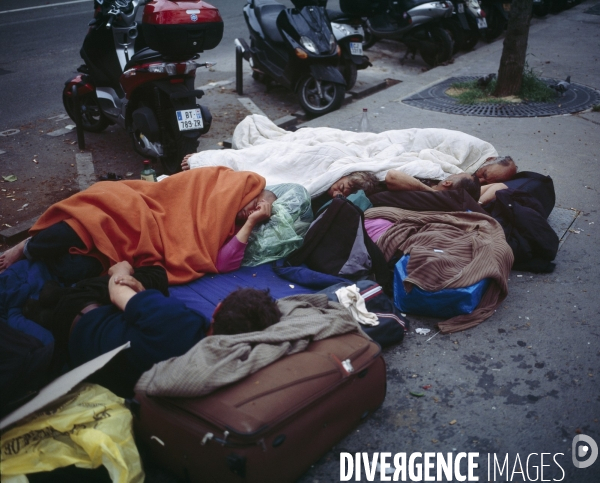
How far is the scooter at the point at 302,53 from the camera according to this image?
6512 millimetres

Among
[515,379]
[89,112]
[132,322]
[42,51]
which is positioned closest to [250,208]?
[132,322]

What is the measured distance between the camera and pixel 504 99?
7.11 meters

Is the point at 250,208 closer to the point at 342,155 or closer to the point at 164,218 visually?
the point at 164,218

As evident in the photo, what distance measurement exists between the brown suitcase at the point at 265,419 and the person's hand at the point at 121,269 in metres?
0.78

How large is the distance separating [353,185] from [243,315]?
1896 mm

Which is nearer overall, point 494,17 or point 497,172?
point 497,172

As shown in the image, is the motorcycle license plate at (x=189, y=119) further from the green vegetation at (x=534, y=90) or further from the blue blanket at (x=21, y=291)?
the green vegetation at (x=534, y=90)

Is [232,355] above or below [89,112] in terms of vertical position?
above

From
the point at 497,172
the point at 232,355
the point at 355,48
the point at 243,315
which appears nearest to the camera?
the point at 232,355

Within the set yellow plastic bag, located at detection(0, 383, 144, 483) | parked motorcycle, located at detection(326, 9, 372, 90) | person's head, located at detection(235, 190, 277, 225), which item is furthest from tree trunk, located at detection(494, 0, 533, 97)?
yellow plastic bag, located at detection(0, 383, 144, 483)

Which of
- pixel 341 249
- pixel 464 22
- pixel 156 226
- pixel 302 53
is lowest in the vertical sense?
pixel 341 249

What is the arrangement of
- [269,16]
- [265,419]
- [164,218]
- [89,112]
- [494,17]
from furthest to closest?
1. [494,17]
2. [269,16]
3. [89,112]
4. [164,218]
5. [265,419]

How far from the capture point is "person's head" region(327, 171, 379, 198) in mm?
4047

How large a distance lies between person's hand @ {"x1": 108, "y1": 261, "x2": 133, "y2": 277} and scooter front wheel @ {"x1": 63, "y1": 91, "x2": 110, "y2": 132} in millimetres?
3382
